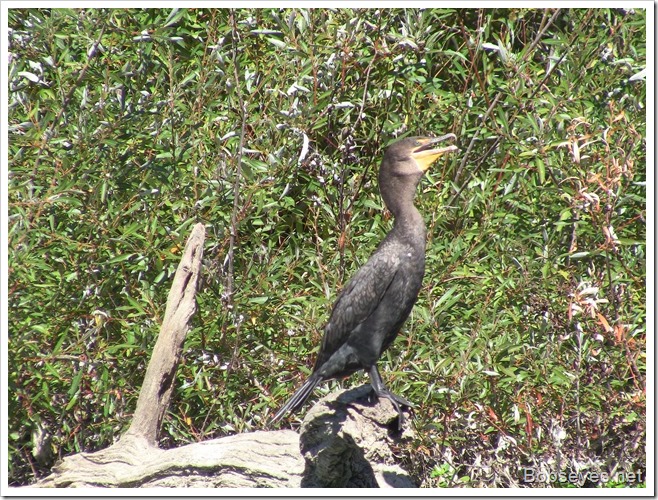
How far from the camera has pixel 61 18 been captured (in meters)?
4.64

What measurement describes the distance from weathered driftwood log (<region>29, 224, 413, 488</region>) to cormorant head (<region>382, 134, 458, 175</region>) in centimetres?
96

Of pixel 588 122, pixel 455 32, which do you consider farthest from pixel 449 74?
pixel 588 122

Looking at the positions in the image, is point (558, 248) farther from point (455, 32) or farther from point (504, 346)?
point (455, 32)

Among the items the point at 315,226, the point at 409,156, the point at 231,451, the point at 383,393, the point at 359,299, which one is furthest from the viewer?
the point at 315,226

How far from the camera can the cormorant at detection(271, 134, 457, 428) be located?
13.5 ft

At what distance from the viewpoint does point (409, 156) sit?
4242mm

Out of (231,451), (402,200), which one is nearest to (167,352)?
(231,451)

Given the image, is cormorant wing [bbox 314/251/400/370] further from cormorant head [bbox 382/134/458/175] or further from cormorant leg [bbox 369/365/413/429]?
cormorant head [bbox 382/134/458/175]

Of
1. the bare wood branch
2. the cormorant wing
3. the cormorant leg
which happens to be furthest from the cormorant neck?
the bare wood branch

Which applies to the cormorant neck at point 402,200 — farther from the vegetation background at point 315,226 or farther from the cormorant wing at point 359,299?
the vegetation background at point 315,226

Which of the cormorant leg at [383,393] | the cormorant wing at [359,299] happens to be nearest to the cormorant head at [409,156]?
the cormorant wing at [359,299]

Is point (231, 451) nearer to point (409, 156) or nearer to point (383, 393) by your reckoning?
point (383, 393)

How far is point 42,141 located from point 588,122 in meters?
2.82

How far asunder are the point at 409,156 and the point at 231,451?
A: 5.23ft
